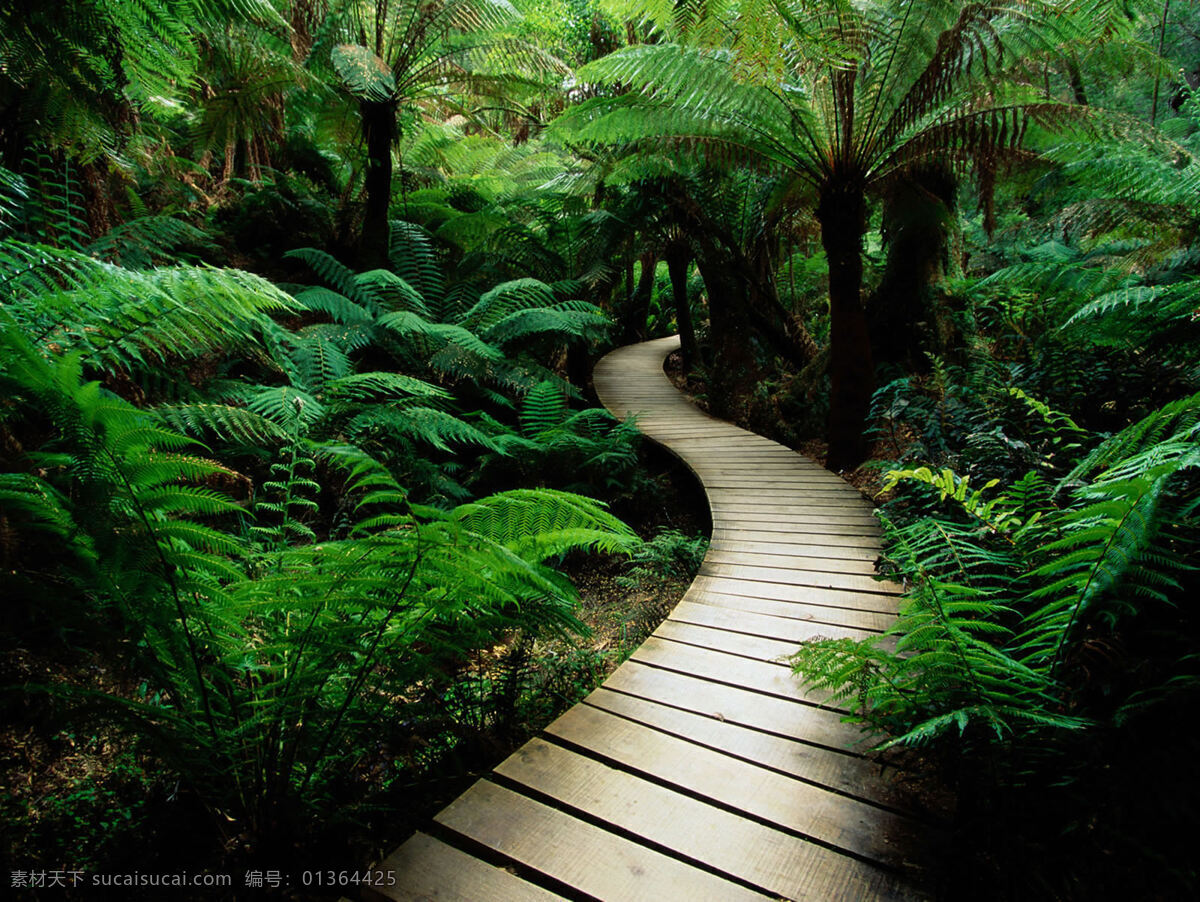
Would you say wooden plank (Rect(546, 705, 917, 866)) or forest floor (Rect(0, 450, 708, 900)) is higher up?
wooden plank (Rect(546, 705, 917, 866))

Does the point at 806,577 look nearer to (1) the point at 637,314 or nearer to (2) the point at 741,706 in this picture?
(2) the point at 741,706

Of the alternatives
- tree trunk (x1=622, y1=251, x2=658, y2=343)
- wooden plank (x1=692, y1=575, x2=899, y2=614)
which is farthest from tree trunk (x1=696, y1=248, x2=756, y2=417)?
tree trunk (x1=622, y1=251, x2=658, y2=343)

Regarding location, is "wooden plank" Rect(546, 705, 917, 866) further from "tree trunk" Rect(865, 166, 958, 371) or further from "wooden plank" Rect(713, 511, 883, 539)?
"tree trunk" Rect(865, 166, 958, 371)

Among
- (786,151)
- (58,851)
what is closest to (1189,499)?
(58,851)

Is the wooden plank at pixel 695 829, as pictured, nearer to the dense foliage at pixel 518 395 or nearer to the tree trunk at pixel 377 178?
the dense foliage at pixel 518 395

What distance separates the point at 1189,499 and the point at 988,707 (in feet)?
2.49

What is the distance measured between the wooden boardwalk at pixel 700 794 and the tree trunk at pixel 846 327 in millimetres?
1989

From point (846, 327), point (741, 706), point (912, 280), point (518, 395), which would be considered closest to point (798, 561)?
point (741, 706)

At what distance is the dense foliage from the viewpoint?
1127 mm

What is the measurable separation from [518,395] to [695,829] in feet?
14.8

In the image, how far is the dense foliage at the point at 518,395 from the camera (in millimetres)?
1127

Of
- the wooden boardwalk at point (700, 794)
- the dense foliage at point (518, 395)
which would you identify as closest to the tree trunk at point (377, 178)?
the dense foliage at point (518, 395)

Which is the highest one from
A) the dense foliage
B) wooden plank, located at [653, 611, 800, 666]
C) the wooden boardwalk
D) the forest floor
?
the dense foliage

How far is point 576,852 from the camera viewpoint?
1.20 m
